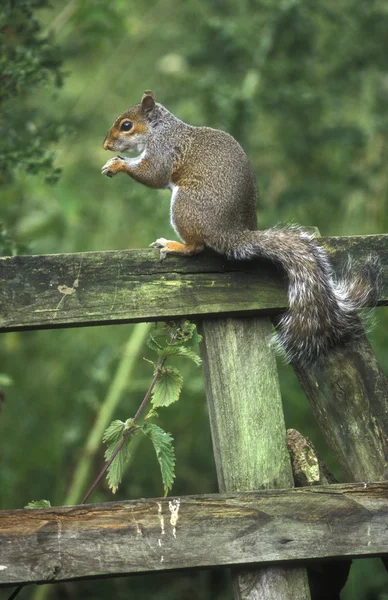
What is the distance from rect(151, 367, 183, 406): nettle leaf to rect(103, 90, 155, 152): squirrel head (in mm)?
925

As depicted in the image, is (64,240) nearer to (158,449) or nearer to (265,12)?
(265,12)

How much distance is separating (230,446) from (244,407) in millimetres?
85

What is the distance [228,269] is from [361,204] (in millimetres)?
2271

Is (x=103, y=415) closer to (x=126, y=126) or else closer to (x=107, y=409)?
(x=107, y=409)

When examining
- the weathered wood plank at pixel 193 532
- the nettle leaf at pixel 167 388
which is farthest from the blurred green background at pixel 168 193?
the weathered wood plank at pixel 193 532

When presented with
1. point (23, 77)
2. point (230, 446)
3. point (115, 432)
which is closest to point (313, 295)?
point (230, 446)

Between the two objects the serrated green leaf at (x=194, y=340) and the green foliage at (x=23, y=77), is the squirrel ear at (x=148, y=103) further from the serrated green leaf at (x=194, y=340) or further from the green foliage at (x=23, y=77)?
the serrated green leaf at (x=194, y=340)

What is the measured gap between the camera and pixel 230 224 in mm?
2109

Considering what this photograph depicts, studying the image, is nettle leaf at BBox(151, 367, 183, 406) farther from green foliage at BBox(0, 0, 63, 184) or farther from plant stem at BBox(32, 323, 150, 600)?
plant stem at BBox(32, 323, 150, 600)

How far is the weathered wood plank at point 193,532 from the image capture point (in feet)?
5.35

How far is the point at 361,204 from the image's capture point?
4023 mm

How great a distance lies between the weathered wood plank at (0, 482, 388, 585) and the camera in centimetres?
163

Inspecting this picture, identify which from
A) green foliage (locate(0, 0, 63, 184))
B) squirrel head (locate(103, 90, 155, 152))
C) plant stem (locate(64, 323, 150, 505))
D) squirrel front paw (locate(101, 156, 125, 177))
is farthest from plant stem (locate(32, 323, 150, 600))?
squirrel front paw (locate(101, 156, 125, 177))

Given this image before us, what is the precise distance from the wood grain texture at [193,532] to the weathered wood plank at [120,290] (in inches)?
15.0
